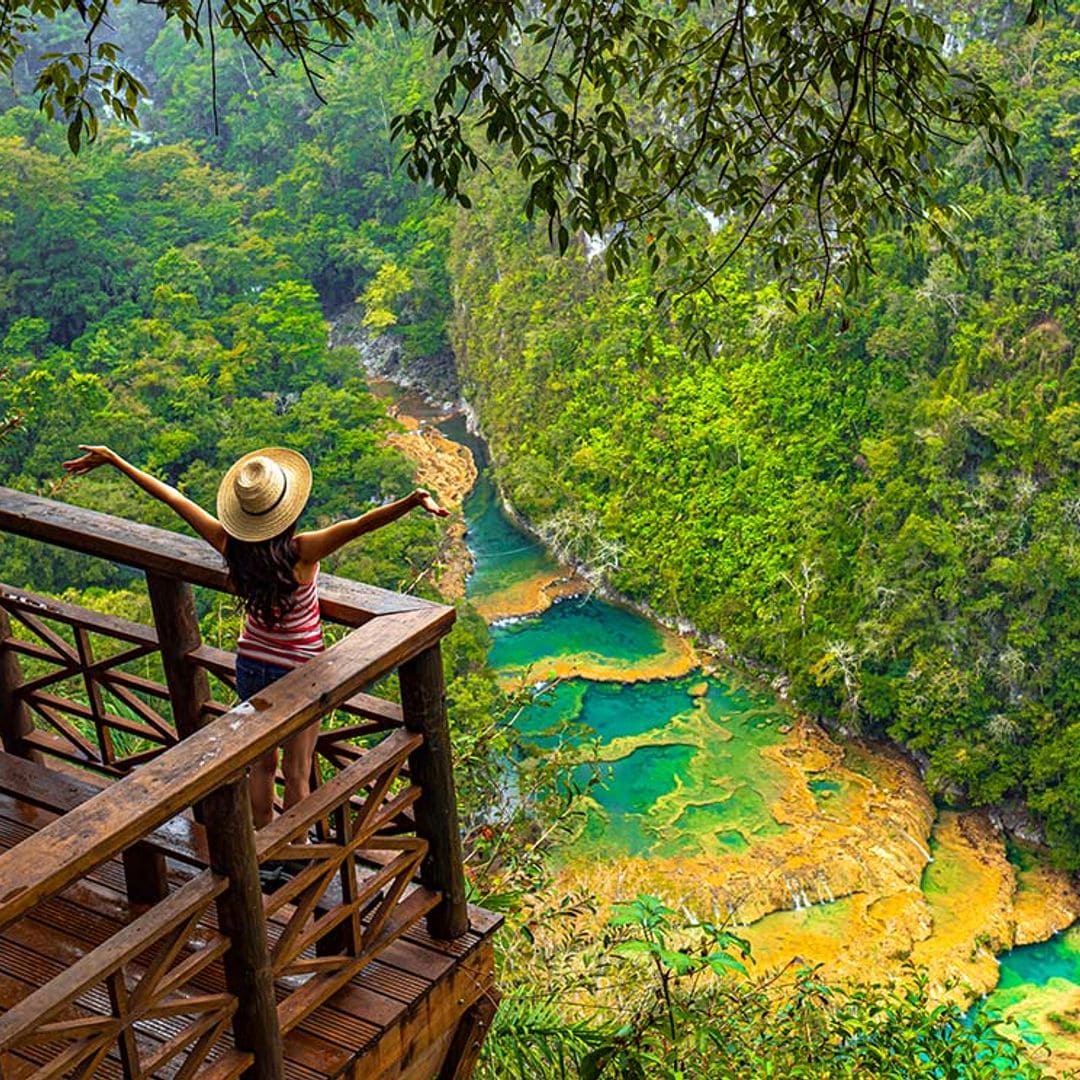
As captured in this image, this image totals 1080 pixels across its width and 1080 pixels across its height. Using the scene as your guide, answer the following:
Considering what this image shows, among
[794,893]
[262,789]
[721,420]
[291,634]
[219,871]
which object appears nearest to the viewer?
[219,871]

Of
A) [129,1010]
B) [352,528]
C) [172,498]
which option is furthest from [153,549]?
[129,1010]

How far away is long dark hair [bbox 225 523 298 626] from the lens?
2174 millimetres

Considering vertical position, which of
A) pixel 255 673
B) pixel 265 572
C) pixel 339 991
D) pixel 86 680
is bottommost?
pixel 339 991

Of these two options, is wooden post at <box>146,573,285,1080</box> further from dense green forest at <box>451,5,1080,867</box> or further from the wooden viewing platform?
dense green forest at <box>451,5,1080,867</box>

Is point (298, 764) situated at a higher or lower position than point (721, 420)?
higher

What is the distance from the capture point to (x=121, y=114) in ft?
9.76

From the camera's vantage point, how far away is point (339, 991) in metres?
2.11

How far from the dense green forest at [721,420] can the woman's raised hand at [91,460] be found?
14.9 ft

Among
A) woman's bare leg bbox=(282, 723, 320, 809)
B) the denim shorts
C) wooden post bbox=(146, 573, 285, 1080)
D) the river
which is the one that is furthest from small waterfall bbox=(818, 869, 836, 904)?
wooden post bbox=(146, 573, 285, 1080)

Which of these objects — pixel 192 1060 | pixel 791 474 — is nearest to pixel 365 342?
pixel 791 474

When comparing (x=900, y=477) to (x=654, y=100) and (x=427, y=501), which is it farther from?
(x=427, y=501)

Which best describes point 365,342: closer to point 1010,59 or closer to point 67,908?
point 1010,59

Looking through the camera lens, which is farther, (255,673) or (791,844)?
(791,844)

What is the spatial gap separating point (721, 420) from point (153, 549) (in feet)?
43.5
